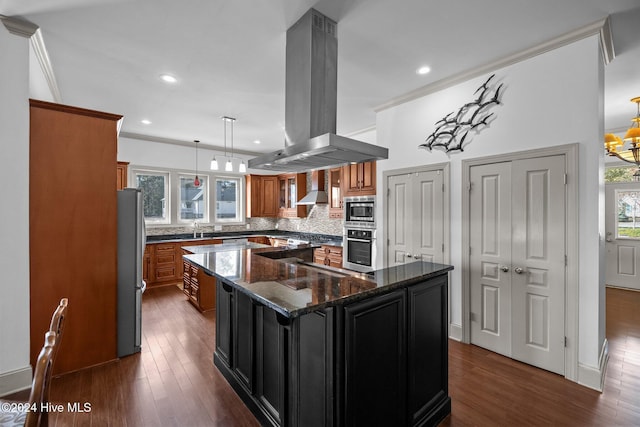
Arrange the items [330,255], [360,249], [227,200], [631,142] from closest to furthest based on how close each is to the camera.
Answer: [631,142], [360,249], [330,255], [227,200]

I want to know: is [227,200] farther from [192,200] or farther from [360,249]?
[360,249]

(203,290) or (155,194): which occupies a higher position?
(155,194)

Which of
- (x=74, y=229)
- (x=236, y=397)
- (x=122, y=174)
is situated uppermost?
(x=122, y=174)

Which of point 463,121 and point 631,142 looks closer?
point 463,121

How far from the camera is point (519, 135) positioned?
9.37ft

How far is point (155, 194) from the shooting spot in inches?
244

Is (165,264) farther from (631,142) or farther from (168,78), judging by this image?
(631,142)

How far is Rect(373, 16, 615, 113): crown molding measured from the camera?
2.41m

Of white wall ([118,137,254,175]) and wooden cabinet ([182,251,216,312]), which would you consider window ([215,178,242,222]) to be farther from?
wooden cabinet ([182,251,216,312])

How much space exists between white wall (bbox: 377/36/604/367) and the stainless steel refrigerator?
Result: 3463 mm

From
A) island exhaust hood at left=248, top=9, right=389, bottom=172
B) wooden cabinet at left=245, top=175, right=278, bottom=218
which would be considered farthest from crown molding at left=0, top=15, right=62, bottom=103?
wooden cabinet at left=245, top=175, right=278, bottom=218

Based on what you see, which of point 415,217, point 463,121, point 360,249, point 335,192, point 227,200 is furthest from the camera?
point 227,200

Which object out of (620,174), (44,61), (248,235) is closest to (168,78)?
(44,61)

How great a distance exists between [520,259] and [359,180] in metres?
2.48
